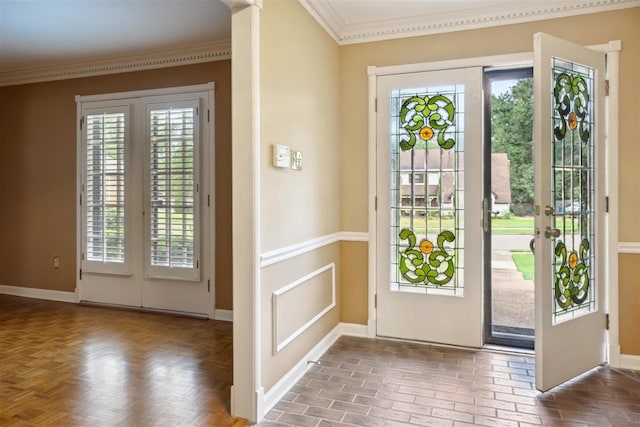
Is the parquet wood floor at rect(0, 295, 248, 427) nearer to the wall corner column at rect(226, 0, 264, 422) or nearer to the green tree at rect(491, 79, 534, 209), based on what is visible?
the wall corner column at rect(226, 0, 264, 422)

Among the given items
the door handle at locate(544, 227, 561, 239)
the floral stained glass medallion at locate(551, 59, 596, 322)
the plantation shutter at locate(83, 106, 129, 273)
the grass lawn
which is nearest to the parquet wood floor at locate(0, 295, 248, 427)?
the plantation shutter at locate(83, 106, 129, 273)

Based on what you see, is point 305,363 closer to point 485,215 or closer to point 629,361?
point 485,215

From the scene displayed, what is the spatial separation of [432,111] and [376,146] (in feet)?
1.71

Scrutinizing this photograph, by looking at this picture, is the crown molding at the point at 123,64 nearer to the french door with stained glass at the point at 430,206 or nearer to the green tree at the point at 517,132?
the french door with stained glass at the point at 430,206

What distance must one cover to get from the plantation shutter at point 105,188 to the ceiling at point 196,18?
79 centimetres

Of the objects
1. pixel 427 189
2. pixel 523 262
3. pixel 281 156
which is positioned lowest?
pixel 523 262

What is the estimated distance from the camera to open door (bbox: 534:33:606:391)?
259cm

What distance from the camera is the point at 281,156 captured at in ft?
8.19

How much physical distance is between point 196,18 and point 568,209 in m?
3.15

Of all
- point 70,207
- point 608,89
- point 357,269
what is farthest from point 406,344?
point 70,207

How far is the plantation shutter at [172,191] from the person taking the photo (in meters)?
4.18

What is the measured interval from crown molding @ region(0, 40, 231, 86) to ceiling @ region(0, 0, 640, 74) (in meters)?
0.08

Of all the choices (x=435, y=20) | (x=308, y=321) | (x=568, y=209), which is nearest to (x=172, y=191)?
(x=308, y=321)

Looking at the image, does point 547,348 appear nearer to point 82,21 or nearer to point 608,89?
point 608,89
